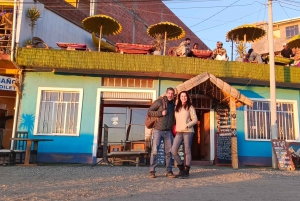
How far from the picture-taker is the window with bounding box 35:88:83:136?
33.5 ft

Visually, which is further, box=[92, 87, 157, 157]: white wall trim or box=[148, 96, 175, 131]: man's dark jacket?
box=[92, 87, 157, 157]: white wall trim

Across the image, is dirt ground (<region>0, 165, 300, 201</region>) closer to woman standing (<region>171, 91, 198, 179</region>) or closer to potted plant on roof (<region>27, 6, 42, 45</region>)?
woman standing (<region>171, 91, 198, 179</region>)

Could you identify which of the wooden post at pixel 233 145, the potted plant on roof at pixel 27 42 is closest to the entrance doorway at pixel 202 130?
the wooden post at pixel 233 145

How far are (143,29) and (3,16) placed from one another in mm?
12685

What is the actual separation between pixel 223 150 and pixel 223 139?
384 millimetres

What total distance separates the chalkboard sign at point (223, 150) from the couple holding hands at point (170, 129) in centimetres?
467

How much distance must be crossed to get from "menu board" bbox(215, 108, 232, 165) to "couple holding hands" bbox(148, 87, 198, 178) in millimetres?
4533

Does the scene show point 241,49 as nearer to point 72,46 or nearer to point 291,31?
point 72,46

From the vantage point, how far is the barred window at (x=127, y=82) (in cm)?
1070

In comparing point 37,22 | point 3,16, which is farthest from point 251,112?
point 3,16

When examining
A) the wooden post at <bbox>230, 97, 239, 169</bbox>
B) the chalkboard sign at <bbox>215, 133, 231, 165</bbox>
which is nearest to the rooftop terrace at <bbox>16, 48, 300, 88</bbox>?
the wooden post at <bbox>230, 97, 239, 169</bbox>

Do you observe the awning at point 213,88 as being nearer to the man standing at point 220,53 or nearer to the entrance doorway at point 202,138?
the entrance doorway at point 202,138

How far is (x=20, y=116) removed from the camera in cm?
1008

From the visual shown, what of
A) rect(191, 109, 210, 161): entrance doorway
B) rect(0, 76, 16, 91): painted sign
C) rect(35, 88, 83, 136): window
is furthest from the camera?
rect(191, 109, 210, 161): entrance doorway
